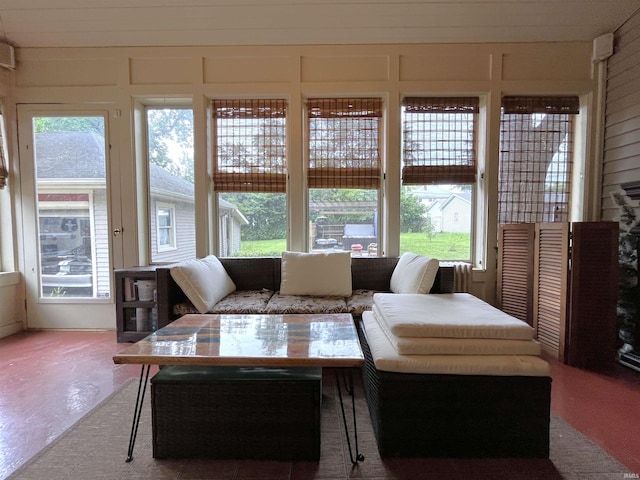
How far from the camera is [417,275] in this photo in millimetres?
2617

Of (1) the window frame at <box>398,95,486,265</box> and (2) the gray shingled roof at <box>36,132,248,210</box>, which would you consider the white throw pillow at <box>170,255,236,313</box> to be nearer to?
(2) the gray shingled roof at <box>36,132,248,210</box>

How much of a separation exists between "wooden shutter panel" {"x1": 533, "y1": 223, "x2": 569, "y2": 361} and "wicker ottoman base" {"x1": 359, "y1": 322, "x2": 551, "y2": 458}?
1410 millimetres

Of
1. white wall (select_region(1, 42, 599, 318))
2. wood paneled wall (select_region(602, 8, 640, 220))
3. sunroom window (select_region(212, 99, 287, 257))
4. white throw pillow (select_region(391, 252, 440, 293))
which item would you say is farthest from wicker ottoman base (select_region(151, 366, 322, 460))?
wood paneled wall (select_region(602, 8, 640, 220))

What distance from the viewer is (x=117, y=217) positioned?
340 centimetres

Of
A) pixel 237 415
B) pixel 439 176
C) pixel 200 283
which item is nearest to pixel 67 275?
pixel 200 283

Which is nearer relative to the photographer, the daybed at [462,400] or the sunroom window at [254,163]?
the daybed at [462,400]

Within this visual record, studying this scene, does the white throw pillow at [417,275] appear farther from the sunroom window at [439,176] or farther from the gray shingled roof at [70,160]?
the gray shingled roof at [70,160]

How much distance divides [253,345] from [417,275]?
157 centimetres

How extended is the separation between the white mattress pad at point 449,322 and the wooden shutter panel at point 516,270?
1.24 m

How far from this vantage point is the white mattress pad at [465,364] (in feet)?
4.88

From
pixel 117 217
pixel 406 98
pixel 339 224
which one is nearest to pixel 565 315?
pixel 339 224

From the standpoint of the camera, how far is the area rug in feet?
4.64

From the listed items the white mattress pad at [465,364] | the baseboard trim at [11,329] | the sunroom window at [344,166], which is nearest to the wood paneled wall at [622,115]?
the sunroom window at [344,166]

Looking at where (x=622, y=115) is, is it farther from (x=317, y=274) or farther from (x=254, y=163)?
(x=254, y=163)
